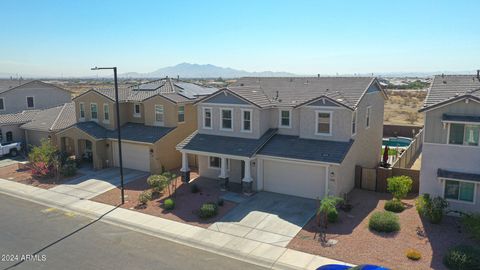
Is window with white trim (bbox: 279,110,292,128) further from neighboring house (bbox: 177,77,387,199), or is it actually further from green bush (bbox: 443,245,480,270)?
green bush (bbox: 443,245,480,270)

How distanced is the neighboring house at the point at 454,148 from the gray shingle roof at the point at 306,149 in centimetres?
426

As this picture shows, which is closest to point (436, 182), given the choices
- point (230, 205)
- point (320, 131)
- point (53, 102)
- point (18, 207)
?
point (320, 131)

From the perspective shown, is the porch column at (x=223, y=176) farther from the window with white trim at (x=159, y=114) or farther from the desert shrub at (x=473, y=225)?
the desert shrub at (x=473, y=225)

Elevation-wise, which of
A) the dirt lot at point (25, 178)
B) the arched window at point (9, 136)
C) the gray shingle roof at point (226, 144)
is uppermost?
the gray shingle roof at point (226, 144)

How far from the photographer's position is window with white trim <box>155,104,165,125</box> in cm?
2961

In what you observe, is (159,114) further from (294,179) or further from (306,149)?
(306,149)

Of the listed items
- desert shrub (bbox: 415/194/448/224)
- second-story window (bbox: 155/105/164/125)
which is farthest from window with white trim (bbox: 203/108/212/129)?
desert shrub (bbox: 415/194/448/224)

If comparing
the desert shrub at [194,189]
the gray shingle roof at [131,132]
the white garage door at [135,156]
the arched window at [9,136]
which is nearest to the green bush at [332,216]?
the desert shrub at [194,189]

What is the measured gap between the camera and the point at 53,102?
4384 cm

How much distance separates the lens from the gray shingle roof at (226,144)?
76.1ft

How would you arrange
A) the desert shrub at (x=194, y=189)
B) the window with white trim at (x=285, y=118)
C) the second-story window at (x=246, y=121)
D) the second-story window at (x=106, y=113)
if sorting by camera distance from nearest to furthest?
the desert shrub at (x=194, y=189)
the window with white trim at (x=285, y=118)
the second-story window at (x=246, y=121)
the second-story window at (x=106, y=113)

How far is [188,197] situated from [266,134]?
6188 millimetres

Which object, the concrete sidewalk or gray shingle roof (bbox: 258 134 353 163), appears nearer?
the concrete sidewalk

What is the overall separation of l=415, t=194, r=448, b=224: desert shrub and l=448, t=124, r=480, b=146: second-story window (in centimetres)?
280
